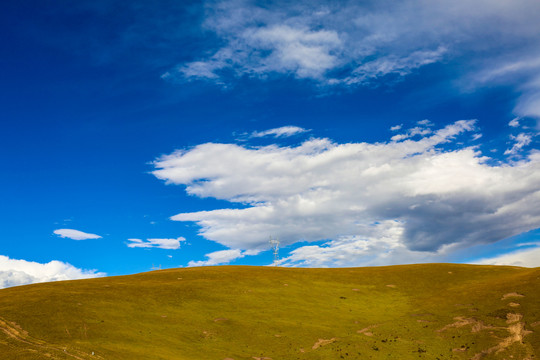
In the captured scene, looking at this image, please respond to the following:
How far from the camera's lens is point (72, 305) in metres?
58.5

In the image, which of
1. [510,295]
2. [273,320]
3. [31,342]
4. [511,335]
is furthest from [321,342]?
[510,295]

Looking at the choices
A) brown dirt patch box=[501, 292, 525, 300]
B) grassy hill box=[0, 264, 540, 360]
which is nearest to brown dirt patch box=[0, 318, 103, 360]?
grassy hill box=[0, 264, 540, 360]

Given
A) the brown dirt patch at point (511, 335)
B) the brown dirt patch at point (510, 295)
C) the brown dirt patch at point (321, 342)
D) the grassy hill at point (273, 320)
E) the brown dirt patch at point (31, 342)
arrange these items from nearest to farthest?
the brown dirt patch at point (31, 342), the grassy hill at point (273, 320), the brown dirt patch at point (511, 335), the brown dirt patch at point (321, 342), the brown dirt patch at point (510, 295)

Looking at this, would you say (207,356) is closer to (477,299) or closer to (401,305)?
Result: (401,305)

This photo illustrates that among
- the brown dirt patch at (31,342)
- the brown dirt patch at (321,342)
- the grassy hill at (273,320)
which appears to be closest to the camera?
the brown dirt patch at (31,342)

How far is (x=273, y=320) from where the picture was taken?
209 ft

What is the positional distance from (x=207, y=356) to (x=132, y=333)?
11.4 meters

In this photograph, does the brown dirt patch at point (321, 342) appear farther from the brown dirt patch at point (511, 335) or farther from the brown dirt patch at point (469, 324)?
the brown dirt patch at point (511, 335)

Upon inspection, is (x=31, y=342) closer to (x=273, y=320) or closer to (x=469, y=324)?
(x=273, y=320)

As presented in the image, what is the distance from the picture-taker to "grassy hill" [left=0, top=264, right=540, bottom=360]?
49.7 meters

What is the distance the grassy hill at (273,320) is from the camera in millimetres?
49719

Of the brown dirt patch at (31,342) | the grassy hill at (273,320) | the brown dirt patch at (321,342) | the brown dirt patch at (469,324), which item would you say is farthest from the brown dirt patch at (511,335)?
the brown dirt patch at (31,342)

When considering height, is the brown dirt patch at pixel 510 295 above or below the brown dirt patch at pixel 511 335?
above

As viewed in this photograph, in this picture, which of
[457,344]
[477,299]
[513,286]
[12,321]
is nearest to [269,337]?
[457,344]
